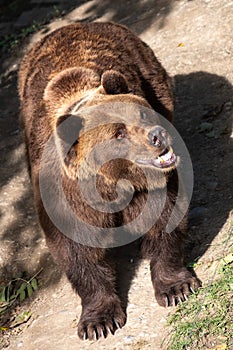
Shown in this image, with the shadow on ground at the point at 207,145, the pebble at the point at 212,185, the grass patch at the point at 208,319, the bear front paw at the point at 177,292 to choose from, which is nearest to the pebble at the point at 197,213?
the shadow on ground at the point at 207,145

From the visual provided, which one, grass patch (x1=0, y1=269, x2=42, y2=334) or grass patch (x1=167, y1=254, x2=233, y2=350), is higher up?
grass patch (x1=167, y1=254, x2=233, y2=350)

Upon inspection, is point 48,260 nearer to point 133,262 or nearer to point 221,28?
point 133,262

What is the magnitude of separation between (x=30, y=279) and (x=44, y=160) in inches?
56.1

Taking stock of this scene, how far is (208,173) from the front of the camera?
6133mm

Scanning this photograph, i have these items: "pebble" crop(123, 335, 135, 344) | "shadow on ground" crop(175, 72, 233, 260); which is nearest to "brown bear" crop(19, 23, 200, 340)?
"pebble" crop(123, 335, 135, 344)

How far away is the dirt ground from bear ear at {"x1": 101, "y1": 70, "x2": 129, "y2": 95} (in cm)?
137

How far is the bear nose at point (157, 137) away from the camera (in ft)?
14.1

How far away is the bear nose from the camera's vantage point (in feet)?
14.1

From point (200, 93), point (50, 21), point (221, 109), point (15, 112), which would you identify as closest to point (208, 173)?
point (221, 109)

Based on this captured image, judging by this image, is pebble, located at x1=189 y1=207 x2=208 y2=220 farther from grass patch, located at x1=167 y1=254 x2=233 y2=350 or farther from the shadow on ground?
grass patch, located at x1=167 y1=254 x2=233 y2=350

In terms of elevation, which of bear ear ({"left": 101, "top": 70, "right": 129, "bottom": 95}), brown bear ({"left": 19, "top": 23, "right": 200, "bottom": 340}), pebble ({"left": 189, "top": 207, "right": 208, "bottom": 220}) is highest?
bear ear ({"left": 101, "top": 70, "right": 129, "bottom": 95})

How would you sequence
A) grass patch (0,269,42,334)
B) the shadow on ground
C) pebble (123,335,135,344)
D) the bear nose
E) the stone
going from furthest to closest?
the stone, grass patch (0,269,42,334), the shadow on ground, pebble (123,335,135,344), the bear nose

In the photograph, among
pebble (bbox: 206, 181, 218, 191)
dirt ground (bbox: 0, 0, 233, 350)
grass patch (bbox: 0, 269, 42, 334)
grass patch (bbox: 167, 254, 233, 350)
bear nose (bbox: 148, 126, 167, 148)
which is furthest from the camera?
pebble (bbox: 206, 181, 218, 191)

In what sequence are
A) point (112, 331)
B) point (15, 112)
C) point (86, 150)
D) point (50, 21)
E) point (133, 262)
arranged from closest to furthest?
point (86, 150) < point (112, 331) < point (133, 262) < point (15, 112) < point (50, 21)
